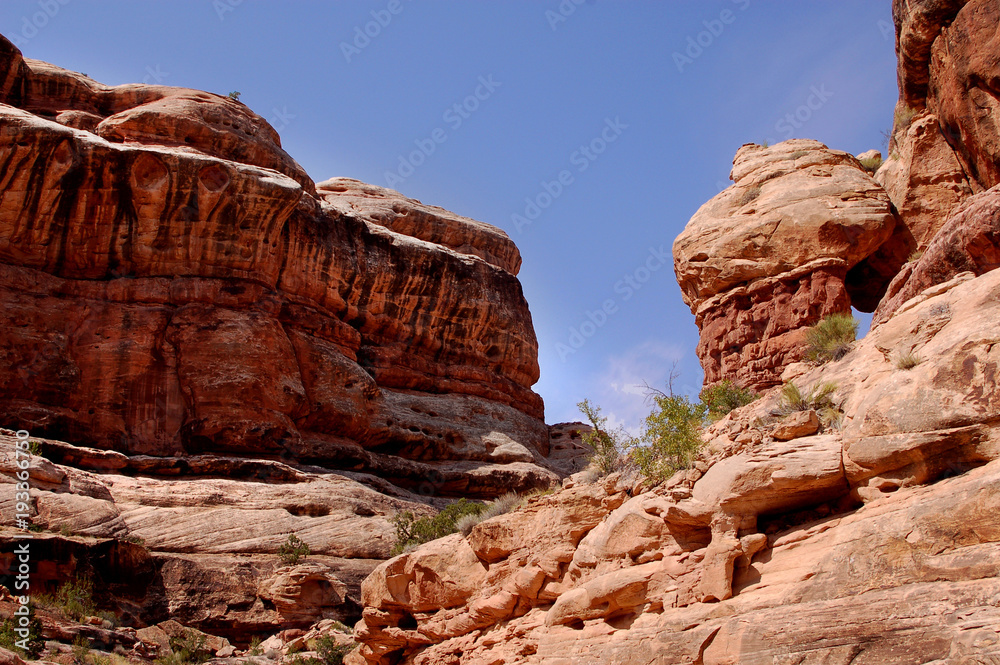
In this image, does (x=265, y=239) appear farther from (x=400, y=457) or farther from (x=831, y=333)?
(x=831, y=333)

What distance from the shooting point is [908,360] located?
35.3 ft

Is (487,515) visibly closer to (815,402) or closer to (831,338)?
(831,338)

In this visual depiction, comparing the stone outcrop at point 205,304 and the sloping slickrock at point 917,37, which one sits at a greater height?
the stone outcrop at point 205,304

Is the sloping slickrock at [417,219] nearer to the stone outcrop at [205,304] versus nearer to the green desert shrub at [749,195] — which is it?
the stone outcrop at [205,304]

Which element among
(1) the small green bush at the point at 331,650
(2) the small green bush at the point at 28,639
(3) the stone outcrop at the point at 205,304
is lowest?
(1) the small green bush at the point at 331,650

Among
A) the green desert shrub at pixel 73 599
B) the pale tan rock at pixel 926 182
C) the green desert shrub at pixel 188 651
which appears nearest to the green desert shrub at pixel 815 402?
the pale tan rock at pixel 926 182

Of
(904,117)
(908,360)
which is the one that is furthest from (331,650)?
(904,117)

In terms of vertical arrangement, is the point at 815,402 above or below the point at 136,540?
below

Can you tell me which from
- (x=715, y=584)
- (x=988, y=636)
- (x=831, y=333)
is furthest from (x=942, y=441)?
(x=831, y=333)

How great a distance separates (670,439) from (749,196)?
8.65 meters

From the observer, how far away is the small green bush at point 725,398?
16070mm

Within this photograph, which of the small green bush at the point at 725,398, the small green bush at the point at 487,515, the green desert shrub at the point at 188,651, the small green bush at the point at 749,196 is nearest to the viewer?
the small green bush at the point at 725,398

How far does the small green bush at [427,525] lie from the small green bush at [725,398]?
7.96 m

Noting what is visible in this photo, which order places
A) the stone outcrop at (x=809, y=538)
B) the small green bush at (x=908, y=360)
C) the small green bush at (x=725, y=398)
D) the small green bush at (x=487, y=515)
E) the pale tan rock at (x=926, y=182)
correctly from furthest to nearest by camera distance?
1. the small green bush at (x=487, y=515)
2. the pale tan rock at (x=926, y=182)
3. the small green bush at (x=725, y=398)
4. the small green bush at (x=908, y=360)
5. the stone outcrop at (x=809, y=538)
